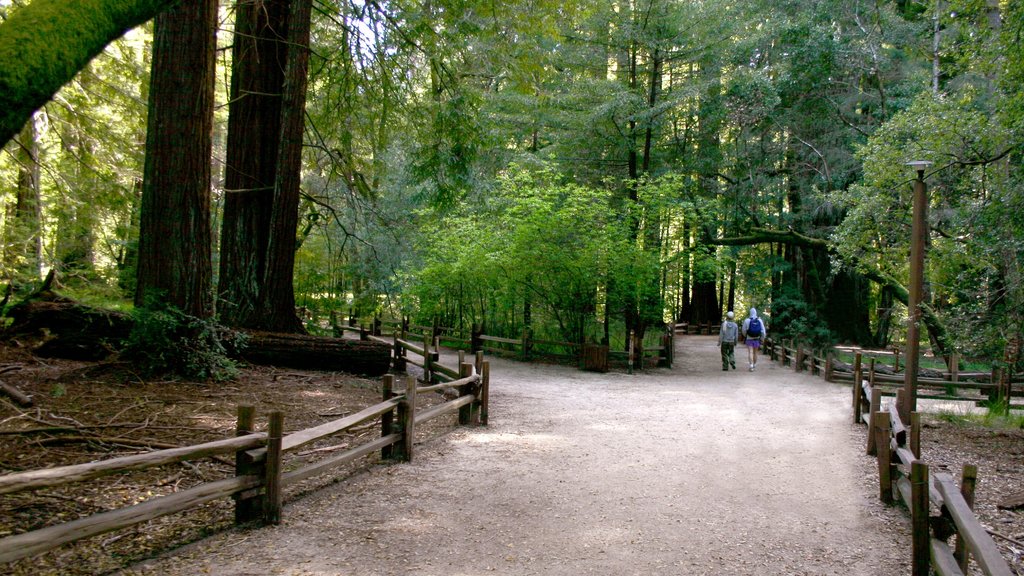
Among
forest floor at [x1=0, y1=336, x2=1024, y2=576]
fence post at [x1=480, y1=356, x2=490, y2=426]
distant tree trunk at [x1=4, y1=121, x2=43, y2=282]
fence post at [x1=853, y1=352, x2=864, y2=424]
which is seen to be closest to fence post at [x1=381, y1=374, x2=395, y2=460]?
forest floor at [x1=0, y1=336, x2=1024, y2=576]

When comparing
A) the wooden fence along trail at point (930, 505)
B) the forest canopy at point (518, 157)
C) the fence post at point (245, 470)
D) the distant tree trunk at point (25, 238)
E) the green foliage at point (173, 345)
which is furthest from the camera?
the distant tree trunk at point (25, 238)

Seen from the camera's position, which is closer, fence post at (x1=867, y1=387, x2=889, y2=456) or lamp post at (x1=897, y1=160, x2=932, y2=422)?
fence post at (x1=867, y1=387, x2=889, y2=456)

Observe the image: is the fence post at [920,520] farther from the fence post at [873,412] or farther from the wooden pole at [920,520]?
the fence post at [873,412]

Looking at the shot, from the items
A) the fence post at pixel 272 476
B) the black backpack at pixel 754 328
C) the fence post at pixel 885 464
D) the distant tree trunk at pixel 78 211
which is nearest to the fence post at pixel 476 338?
the black backpack at pixel 754 328

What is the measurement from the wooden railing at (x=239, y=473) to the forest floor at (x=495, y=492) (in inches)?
10.6

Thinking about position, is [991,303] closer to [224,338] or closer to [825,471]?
[825,471]

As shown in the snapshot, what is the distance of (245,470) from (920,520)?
499cm

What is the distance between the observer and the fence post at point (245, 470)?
483 cm

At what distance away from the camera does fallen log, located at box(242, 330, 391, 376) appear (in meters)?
10.4

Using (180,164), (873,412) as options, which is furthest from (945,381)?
(180,164)

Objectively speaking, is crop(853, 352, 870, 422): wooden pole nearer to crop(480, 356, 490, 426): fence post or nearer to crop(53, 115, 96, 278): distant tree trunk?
crop(480, 356, 490, 426): fence post

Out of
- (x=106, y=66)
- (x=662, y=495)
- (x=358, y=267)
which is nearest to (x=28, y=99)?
(x=662, y=495)

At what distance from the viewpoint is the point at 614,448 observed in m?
8.19

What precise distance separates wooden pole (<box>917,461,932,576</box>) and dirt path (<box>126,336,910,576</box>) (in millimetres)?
279
